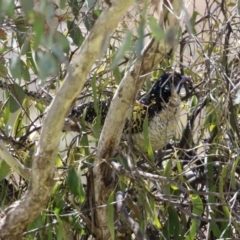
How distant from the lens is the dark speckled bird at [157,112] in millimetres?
1686

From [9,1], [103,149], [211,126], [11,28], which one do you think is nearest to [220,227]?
[211,126]

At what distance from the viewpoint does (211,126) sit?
63.6 inches

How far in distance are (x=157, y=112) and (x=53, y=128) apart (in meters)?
0.75

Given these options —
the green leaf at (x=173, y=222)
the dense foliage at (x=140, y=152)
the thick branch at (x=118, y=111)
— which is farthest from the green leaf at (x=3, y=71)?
the green leaf at (x=173, y=222)

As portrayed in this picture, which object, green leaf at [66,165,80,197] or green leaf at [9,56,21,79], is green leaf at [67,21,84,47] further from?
green leaf at [9,56,21,79]

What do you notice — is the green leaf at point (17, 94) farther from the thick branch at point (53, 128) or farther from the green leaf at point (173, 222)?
the green leaf at point (173, 222)

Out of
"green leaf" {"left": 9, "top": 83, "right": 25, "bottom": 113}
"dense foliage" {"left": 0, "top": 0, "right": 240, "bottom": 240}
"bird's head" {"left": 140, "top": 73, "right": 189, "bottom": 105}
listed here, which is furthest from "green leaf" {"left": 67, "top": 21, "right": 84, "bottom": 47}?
"bird's head" {"left": 140, "top": 73, "right": 189, "bottom": 105}

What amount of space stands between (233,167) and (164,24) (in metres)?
0.37

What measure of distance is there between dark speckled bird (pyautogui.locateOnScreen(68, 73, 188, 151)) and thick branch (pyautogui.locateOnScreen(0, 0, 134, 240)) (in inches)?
16.8

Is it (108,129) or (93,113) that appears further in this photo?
(93,113)

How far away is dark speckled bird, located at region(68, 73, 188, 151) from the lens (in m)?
1.69

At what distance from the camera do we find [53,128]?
111 cm

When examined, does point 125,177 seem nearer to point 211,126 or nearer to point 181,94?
point 211,126

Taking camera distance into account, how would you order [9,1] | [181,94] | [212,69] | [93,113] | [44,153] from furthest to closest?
[181,94] < [93,113] < [212,69] < [44,153] < [9,1]
